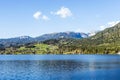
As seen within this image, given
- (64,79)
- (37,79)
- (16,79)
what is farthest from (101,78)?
(16,79)

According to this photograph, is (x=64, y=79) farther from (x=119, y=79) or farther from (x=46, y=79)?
(x=119, y=79)

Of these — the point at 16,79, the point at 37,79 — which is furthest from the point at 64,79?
the point at 16,79

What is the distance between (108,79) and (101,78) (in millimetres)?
3929

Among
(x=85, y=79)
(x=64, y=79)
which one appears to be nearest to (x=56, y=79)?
(x=64, y=79)

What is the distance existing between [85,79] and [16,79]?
2217 centimetres

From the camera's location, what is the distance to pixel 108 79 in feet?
286

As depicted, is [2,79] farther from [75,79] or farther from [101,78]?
[101,78]

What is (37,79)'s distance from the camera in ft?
297

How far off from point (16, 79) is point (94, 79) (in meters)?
25.0

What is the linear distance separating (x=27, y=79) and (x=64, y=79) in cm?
1202

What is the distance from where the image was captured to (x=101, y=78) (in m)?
90.6

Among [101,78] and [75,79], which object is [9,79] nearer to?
[75,79]

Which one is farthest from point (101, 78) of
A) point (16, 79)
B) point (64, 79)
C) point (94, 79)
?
point (16, 79)

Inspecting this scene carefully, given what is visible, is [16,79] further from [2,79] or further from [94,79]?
[94,79]
